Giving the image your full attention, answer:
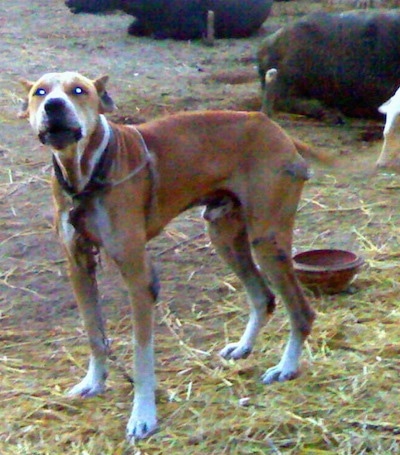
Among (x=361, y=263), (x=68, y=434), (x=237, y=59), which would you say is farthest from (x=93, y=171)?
(x=237, y=59)

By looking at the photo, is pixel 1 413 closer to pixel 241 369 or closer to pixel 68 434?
pixel 68 434

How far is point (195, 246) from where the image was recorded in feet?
19.9

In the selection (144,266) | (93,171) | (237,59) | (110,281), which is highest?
(93,171)

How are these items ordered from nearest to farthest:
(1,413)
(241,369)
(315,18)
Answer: (1,413) → (241,369) → (315,18)

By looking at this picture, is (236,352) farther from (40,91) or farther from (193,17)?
(193,17)

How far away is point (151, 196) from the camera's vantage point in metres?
4.00

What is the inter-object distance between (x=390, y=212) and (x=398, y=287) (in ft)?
4.47

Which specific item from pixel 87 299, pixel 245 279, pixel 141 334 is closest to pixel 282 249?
pixel 245 279

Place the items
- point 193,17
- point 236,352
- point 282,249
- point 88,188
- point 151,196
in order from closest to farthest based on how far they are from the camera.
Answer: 1. point 88,188
2. point 151,196
3. point 282,249
4. point 236,352
5. point 193,17

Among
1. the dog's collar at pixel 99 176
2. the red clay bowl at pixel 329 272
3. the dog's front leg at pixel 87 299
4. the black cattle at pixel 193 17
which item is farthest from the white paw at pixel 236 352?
the black cattle at pixel 193 17

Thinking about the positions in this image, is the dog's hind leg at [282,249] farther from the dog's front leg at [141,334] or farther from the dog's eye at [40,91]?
the dog's eye at [40,91]

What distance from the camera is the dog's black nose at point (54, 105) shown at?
3.51 meters

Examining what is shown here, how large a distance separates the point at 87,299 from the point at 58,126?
3.01ft

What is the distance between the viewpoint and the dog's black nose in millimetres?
3512
